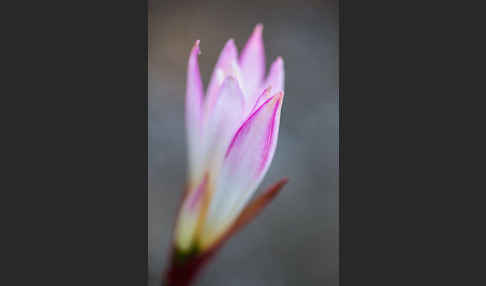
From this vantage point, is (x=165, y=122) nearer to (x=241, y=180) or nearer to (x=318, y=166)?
(x=318, y=166)

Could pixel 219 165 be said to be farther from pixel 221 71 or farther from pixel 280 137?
pixel 280 137

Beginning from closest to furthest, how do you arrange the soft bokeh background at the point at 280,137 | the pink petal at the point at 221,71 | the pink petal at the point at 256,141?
the pink petal at the point at 256,141 < the pink petal at the point at 221,71 < the soft bokeh background at the point at 280,137

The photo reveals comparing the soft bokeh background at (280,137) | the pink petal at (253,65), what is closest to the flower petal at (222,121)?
the pink petal at (253,65)

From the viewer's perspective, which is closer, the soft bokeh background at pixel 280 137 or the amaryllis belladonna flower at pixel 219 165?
the amaryllis belladonna flower at pixel 219 165

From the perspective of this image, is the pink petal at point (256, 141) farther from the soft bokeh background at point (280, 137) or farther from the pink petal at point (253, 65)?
the soft bokeh background at point (280, 137)

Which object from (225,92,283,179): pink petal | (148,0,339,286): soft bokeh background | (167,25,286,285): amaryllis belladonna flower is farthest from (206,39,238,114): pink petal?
(148,0,339,286): soft bokeh background

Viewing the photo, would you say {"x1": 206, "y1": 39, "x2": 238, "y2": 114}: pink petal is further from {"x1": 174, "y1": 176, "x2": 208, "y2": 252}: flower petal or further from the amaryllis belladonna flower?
{"x1": 174, "y1": 176, "x2": 208, "y2": 252}: flower petal

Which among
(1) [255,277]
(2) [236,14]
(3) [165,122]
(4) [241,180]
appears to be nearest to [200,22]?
(2) [236,14]

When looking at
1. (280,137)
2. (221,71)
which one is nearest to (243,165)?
(221,71)
